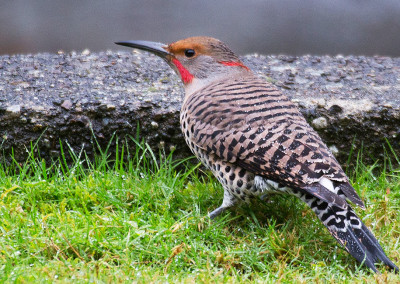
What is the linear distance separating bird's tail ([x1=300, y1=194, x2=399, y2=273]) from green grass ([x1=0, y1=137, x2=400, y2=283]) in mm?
118

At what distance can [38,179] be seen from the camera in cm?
487

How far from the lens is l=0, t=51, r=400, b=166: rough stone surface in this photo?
204 inches

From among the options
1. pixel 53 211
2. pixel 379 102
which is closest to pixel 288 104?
pixel 379 102

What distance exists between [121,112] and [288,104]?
150cm

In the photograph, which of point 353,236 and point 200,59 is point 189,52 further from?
point 353,236

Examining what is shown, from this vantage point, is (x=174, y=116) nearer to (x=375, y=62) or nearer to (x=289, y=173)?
(x=289, y=173)

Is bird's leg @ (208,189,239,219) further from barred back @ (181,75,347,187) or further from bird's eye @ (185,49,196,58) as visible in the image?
bird's eye @ (185,49,196,58)

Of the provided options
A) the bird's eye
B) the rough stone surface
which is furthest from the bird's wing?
the rough stone surface

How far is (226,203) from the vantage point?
454 centimetres

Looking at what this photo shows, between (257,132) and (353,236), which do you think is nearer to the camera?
(353,236)

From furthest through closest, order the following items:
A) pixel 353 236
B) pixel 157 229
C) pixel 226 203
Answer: pixel 226 203, pixel 157 229, pixel 353 236

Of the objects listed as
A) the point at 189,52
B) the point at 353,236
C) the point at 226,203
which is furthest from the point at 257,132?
the point at 189,52

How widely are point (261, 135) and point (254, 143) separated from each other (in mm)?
80

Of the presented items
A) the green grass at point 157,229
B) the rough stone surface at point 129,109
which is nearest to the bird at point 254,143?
the green grass at point 157,229
